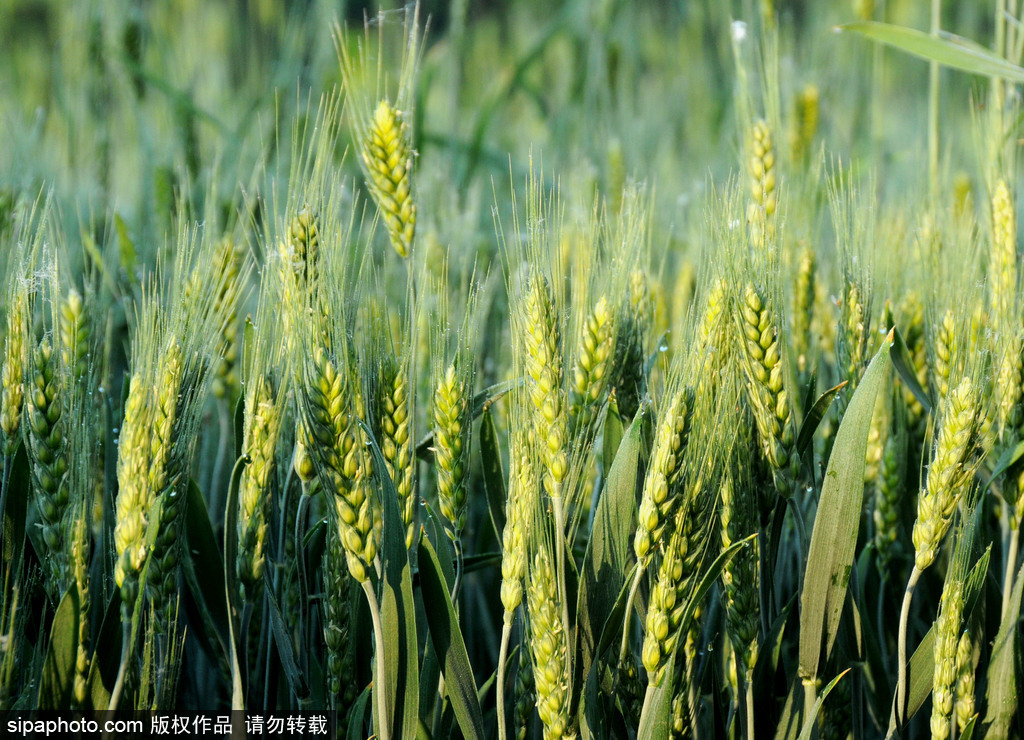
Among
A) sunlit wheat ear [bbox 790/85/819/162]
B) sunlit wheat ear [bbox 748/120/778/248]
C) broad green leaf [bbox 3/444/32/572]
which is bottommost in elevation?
broad green leaf [bbox 3/444/32/572]

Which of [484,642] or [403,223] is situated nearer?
[403,223]

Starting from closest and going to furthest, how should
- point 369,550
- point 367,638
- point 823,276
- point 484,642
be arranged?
point 369,550 → point 367,638 → point 484,642 → point 823,276

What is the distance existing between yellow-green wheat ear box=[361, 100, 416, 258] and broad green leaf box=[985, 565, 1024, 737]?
516mm

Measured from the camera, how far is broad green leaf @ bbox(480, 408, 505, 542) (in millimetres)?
650

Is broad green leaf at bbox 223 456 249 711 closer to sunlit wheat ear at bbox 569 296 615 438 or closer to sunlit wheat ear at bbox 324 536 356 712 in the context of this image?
sunlit wheat ear at bbox 324 536 356 712

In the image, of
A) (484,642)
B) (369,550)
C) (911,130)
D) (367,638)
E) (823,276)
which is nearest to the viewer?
(369,550)

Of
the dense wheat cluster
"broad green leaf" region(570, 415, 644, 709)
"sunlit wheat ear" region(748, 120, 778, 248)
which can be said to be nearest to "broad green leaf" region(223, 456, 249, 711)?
the dense wheat cluster

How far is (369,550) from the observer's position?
0.48m

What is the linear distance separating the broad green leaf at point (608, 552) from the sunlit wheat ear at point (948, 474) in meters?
0.19

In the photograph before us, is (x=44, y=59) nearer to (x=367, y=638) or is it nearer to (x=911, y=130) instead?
(x=367, y=638)

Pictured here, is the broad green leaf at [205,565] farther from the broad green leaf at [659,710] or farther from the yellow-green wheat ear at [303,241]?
the broad green leaf at [659,710]

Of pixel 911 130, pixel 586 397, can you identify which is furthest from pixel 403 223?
pixel 911 130

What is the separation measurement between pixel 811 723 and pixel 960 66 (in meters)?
0.54

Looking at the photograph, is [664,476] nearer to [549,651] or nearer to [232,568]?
[549,651]
